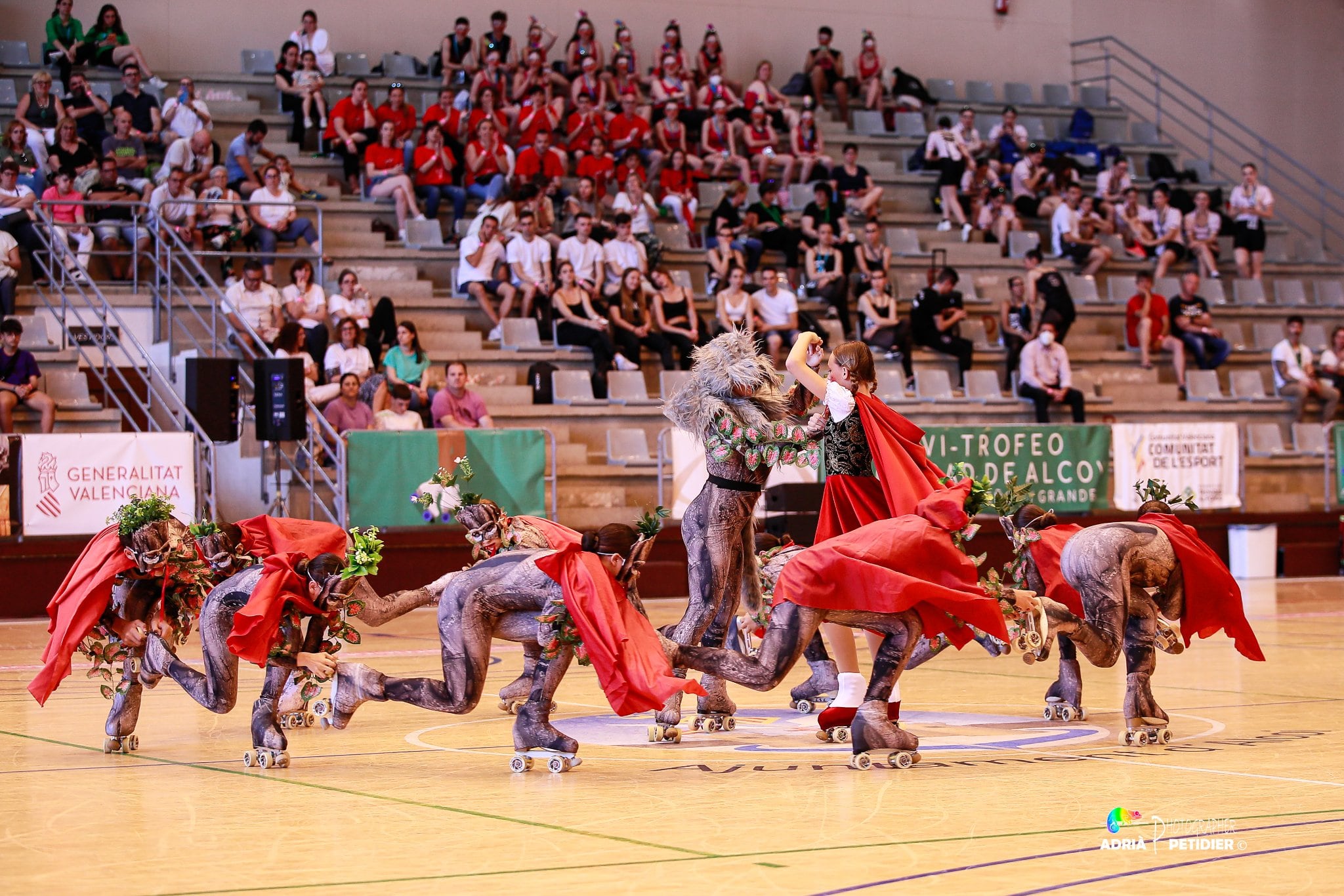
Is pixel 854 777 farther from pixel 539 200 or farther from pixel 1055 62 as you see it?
pixel 1055 62

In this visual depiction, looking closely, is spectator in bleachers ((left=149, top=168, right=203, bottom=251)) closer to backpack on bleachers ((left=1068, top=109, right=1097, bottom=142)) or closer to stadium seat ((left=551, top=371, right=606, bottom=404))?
stadium seat ((left=551, top=371, right=606, bottom=404))

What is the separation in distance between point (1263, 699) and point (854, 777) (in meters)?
3.43

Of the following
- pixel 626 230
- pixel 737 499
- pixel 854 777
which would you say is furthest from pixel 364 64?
pixel 854 777

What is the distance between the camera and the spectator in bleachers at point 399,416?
15664 mm

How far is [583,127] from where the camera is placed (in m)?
20.8

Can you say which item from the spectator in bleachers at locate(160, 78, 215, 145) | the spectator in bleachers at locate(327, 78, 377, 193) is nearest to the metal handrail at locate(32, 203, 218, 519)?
the spectator in bleachers at locate(160, 78, 215, 145)

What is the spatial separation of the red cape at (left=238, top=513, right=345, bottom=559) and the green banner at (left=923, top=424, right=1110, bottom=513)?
9865 mm

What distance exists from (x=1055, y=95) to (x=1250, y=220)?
429cm

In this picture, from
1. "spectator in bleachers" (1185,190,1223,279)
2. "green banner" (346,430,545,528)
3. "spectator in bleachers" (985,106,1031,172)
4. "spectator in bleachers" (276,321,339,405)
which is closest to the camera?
"green banner" (346,430,545,528)

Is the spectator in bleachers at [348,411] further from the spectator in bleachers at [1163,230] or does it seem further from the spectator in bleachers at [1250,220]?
the spectator in bleachers at [1250,220]

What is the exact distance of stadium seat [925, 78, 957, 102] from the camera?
25.6 m

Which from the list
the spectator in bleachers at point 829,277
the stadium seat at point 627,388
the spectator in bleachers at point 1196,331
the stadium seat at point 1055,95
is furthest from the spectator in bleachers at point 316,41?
the stadium seat at point 1055,95

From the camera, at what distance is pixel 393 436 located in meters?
14.7

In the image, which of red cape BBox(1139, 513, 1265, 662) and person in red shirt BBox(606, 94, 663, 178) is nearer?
red cape BBox(1139, 513, 1265, 662)
